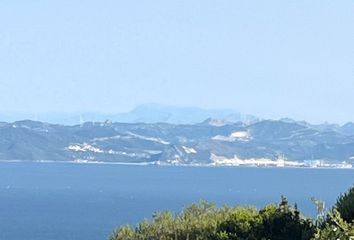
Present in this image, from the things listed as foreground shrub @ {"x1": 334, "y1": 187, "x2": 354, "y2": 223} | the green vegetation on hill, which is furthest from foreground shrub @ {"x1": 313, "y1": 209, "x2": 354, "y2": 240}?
foreground shrub @ {"x1": 334, "y1": 187, "x2": 354, "y2": 223}

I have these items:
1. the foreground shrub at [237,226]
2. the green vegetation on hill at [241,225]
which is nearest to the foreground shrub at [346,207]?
the green vegetation on hill at [241,225]

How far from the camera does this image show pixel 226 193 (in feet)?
389

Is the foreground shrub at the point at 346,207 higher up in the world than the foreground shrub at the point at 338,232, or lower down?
lower down

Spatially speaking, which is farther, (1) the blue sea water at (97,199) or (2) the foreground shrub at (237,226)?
(1) the blue sea water at (97,199)

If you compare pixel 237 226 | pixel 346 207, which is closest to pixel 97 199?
pixel 237 226

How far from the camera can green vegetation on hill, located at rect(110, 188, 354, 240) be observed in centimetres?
2071

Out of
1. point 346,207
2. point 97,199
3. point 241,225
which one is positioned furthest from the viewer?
point 97,199

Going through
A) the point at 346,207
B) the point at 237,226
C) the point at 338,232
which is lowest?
the point at 237,226

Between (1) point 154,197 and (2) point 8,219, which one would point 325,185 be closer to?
(1) point 154,197

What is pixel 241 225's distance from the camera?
22078 millimetres

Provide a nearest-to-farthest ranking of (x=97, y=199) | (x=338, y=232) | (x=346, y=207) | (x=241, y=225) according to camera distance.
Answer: (x=338, y=232) < (x=346, y=207) < (x=241, y=225) < (x=97, y=199)

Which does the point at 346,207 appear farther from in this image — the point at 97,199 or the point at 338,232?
the point at 97,199

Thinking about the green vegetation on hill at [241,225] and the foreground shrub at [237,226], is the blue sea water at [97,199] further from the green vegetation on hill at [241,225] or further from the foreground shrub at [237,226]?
the foreground shrub at [237,226]

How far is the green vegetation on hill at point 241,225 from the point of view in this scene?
2071cm
